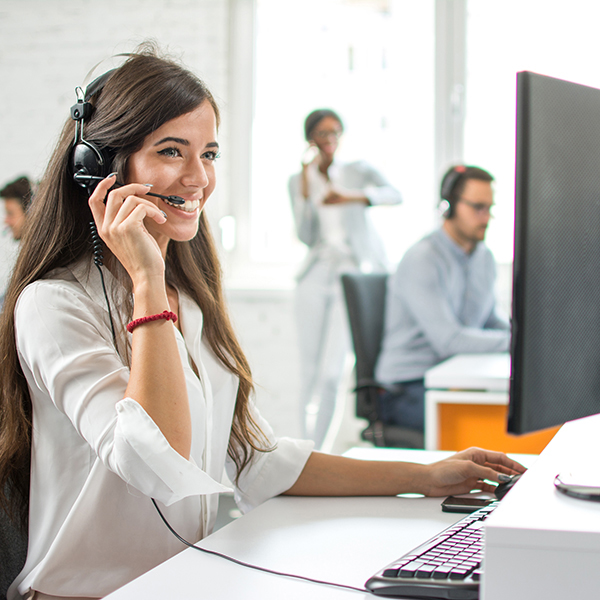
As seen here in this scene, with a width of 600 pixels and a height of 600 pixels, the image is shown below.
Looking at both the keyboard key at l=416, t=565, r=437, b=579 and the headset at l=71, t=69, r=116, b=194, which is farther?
the headset at l=71, t=69, r=116, b=194

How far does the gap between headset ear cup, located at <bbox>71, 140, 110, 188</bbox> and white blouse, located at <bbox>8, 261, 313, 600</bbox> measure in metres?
0.13

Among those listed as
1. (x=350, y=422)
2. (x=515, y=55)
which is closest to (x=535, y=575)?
(x=350, y=422)

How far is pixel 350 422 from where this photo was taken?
11.7 ft

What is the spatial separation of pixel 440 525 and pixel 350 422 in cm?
275

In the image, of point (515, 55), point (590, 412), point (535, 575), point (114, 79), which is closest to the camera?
point (535, 575)

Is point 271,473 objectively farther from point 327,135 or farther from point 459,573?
point 327,135

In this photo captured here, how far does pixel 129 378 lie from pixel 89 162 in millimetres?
336

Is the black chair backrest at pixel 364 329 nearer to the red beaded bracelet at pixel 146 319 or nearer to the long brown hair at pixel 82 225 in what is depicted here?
the long brown hair at pixel 82 225

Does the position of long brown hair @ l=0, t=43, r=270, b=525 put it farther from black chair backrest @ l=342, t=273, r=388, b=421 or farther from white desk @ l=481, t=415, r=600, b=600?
black chair backrest @ l=342, t=273, r=388, b=421

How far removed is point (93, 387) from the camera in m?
0.83

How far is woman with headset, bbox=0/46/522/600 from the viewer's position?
83 cm

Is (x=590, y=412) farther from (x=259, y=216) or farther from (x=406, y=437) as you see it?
(x=259, y=216)

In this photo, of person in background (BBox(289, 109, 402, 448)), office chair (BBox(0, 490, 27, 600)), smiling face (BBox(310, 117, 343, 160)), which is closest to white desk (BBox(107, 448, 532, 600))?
office chair (BBox(0, 490, 27, 600))

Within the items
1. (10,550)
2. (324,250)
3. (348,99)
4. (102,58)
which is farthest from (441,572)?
(102,58)
